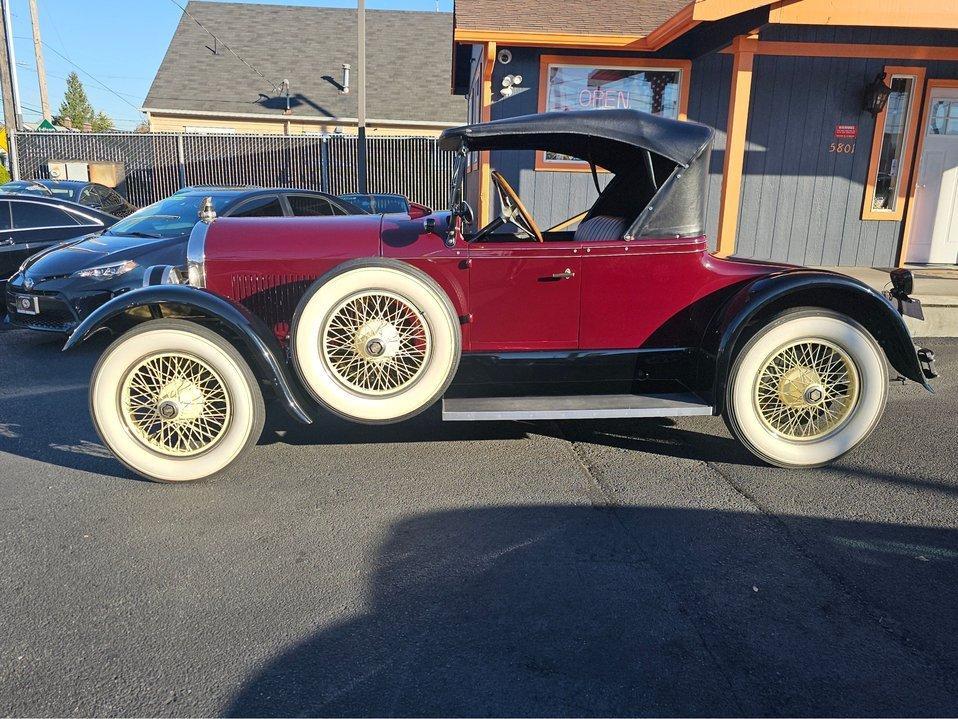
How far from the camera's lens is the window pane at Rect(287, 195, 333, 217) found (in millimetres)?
7625

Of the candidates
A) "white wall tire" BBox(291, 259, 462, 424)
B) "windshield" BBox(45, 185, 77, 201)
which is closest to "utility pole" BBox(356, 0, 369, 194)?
"windshield" BBox(45, 185, 77, 201)

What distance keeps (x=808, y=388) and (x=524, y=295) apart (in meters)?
1.64

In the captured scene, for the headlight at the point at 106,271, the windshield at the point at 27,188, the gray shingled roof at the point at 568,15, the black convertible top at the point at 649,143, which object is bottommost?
the headlight at the point at 106,271

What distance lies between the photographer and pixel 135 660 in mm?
2244

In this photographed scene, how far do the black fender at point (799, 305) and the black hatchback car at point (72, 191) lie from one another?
28.0 feet

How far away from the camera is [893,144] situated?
9.45 m

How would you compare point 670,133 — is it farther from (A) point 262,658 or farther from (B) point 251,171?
(B) point 251,171

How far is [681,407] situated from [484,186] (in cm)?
643

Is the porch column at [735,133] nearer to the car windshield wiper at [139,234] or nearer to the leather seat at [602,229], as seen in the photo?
the leather seat at [602,229]

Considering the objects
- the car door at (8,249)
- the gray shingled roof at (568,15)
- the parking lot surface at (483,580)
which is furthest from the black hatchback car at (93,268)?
the gray shingled roof at (568,15)

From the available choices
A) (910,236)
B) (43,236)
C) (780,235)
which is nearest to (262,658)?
(43,236)

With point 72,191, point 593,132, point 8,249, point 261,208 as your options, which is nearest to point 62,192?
point 72,191

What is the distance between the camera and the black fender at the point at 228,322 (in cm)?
347

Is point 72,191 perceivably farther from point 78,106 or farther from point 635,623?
point 78,106
